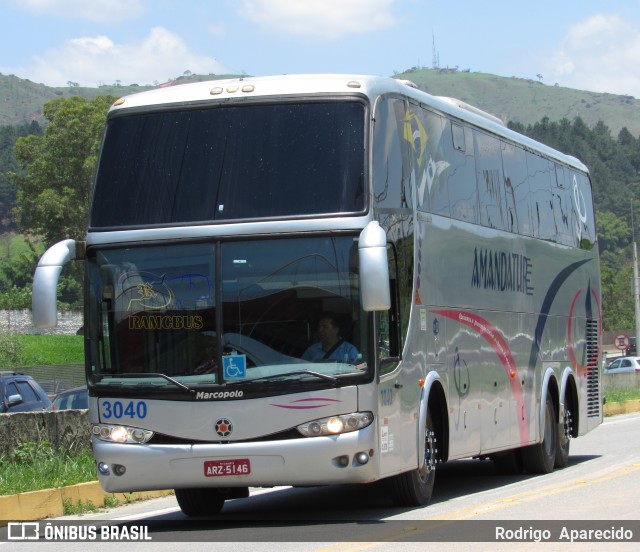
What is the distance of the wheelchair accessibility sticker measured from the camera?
11.8 metres

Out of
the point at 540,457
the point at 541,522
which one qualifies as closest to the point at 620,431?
the point at 540,457

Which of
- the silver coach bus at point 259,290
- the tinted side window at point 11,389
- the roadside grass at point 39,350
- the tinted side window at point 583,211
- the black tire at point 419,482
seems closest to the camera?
the silver coach bus at point 259,290

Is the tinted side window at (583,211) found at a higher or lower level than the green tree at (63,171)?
lower

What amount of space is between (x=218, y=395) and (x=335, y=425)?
1.05m

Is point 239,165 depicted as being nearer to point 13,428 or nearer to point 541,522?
point 541,522

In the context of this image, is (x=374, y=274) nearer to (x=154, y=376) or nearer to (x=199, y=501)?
(x=154, y=376)

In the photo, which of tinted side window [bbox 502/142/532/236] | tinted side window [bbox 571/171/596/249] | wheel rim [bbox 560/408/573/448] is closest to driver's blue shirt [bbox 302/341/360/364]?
tinted side window [bbox 502/142/532/236]

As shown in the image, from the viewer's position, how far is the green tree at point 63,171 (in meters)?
81.6

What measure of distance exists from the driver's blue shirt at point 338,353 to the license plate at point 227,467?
1053 mm

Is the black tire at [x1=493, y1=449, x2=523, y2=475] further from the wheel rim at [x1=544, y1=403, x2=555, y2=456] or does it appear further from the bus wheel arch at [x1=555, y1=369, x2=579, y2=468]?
the bus wheel arch at [x1=555, y1=369, x2=579, y2=468]

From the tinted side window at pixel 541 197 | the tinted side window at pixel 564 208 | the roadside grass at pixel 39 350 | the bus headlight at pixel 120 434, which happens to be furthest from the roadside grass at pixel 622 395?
the roadside grass at pixel 39 350

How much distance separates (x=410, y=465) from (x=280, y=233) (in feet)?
8.81

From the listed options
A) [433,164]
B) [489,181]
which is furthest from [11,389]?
[433,164]

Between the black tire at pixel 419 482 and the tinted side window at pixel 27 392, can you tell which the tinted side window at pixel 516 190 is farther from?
the tinted side window at pixel 27 392
